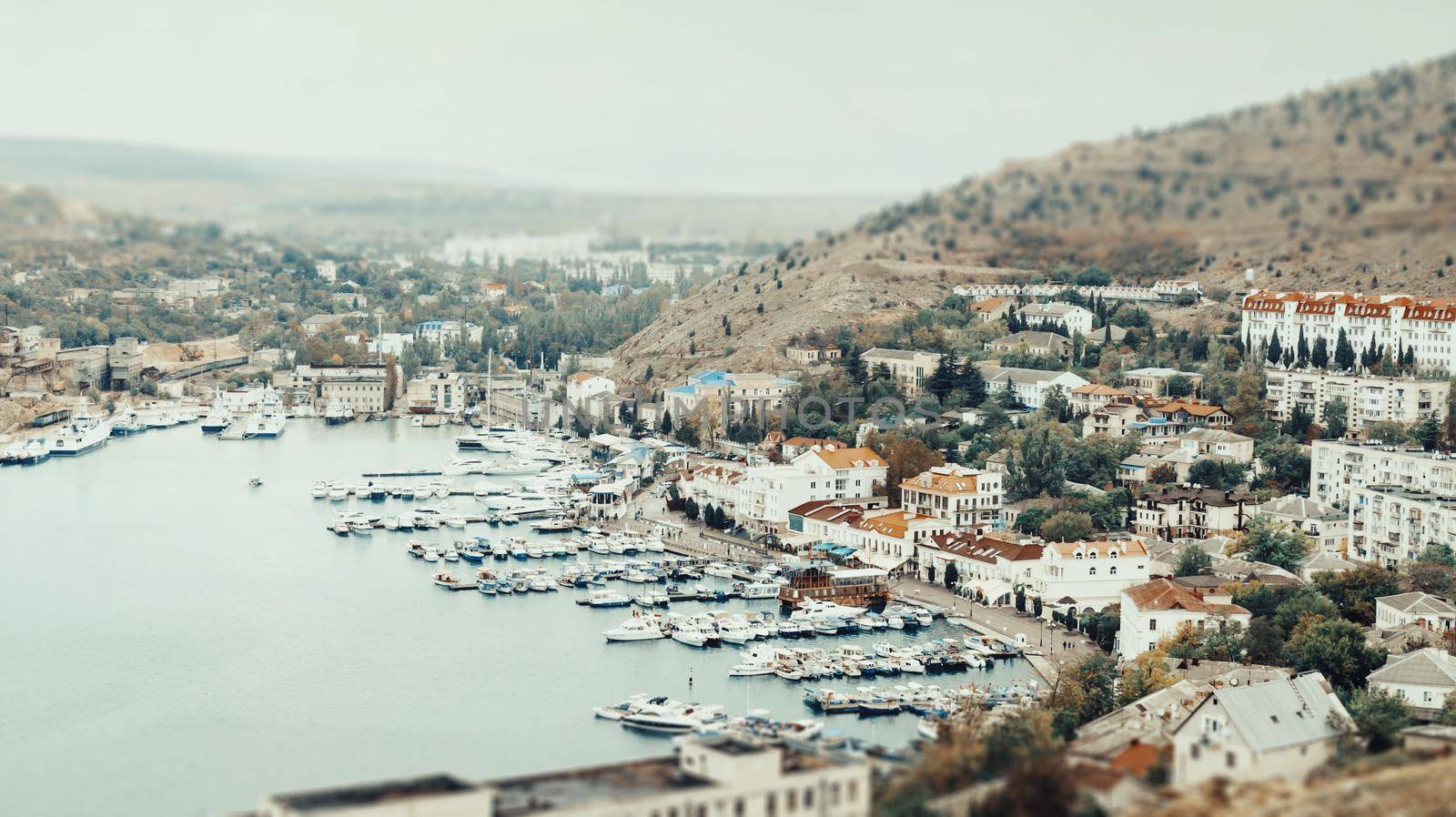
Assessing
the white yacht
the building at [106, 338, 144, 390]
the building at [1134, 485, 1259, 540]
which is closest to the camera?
the building at [1134, 485, 1259, 540]

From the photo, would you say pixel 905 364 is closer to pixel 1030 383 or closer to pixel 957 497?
pixel 1030 383

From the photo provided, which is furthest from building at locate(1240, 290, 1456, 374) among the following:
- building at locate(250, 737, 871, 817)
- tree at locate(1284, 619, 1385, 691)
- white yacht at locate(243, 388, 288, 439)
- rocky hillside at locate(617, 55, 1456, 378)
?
building at locate(250, 737, 871, 817)

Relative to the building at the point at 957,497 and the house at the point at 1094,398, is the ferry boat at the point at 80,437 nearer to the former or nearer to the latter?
the building at the point at 957,497

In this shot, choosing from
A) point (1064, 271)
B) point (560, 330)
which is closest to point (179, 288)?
point (560, 330)

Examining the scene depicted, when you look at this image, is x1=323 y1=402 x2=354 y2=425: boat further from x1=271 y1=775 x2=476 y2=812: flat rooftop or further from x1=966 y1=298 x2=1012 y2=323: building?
x1=271 y1=775 x2=476 y2=812: flat rooftop

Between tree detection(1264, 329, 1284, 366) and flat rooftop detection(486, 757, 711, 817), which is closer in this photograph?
flat rooftop detection(486, 757, 711, 817)

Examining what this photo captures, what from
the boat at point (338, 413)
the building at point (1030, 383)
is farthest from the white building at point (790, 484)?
the boat at point (338, 413)

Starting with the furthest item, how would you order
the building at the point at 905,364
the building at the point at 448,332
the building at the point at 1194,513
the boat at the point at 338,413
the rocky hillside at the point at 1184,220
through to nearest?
the building at the point at 448,332 < the boat at the point at 338,413 < the building at the point at 905,364 < the building at the point at 1194,513 < the rocky hillside at the point at 1184,220
